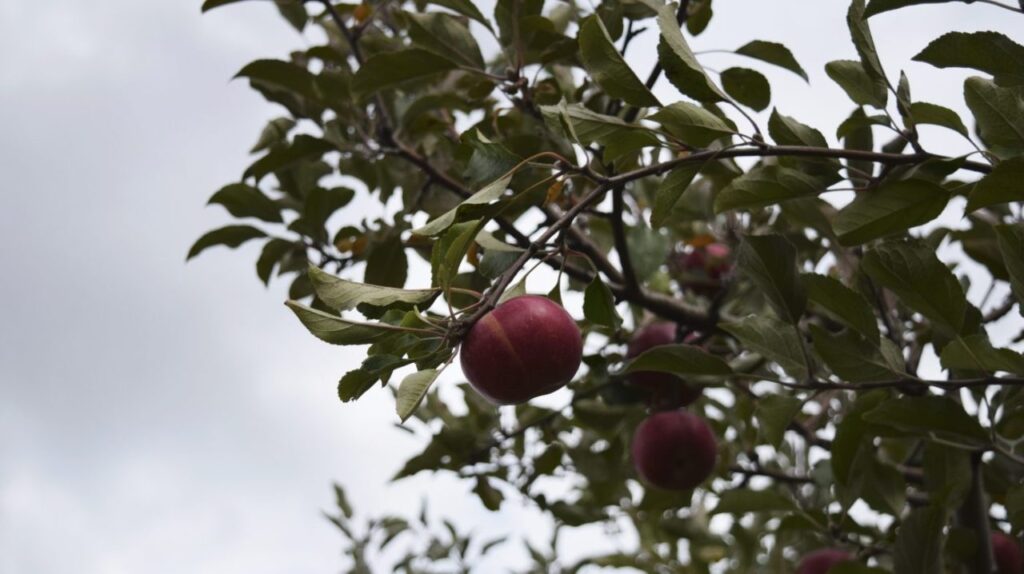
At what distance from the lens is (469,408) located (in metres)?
2.15

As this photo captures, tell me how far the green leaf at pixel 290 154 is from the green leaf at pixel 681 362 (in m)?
0.73

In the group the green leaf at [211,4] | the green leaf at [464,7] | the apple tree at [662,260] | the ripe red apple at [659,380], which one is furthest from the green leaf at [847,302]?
the green leaf at [211,4]

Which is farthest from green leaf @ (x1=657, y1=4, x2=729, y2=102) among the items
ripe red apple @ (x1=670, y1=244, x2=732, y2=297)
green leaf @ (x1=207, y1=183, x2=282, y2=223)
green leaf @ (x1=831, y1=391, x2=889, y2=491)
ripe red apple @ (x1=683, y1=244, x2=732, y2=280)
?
ripe red apple @ (x1=683, y1=244, x2=732, y2=280)

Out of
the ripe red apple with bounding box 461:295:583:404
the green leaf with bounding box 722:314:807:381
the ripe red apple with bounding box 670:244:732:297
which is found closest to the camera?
the ripe red apple with bounding box 461:295:583:404

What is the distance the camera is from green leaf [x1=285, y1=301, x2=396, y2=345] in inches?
35.9

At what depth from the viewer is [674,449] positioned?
1.79 m

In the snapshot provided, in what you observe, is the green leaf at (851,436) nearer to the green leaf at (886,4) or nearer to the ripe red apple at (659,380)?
the ripe red apple at (659,380)

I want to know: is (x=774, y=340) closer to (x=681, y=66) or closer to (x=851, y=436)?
(x=851, y=436)

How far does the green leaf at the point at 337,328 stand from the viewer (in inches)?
35.9

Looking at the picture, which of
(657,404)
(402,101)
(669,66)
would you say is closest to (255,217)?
(402,101)

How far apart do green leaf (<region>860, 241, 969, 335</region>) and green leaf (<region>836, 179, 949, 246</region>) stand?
0.09 feet

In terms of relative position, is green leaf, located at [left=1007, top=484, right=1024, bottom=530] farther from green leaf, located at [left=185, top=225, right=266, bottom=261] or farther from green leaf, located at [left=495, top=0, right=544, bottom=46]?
green leaf, located at [left=185, top=225, right=266, bottom=261]

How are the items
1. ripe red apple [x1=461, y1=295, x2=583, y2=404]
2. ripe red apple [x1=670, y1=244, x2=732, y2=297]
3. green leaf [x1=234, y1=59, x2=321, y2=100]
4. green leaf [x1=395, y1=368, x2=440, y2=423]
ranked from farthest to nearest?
ripe red apple [x1=670, y1=244, x2=732, y2=297], green leaf [x1=234, y1=59, x2=321, y2=100], ripe red apple [x1=461, y1=295, x2=583, y2=404], green leaf [x1=395, y1=368, x2=440, y2=423]

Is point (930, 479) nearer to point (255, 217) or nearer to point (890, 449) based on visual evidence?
point (890, 449)
